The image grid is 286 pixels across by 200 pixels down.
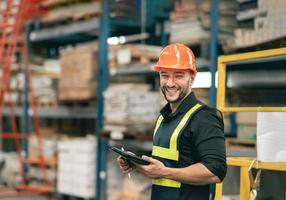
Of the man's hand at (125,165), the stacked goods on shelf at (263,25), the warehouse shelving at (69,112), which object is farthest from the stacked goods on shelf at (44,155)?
the man's hand at (125,165)

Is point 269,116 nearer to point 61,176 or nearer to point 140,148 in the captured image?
point 140,148

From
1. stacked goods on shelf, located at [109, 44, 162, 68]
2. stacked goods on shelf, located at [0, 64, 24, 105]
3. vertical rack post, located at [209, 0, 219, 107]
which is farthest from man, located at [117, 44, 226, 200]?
stacked goods on shelf, located at [0, 64, 24, 105]

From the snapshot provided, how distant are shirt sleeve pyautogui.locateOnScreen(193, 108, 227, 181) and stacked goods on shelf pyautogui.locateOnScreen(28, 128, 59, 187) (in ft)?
16.8

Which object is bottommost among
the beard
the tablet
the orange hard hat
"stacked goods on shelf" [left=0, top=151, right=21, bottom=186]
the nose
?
"stacked goods on shelf" [left=0, top=151, right=21, bottom=186]

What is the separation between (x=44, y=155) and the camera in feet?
24.6

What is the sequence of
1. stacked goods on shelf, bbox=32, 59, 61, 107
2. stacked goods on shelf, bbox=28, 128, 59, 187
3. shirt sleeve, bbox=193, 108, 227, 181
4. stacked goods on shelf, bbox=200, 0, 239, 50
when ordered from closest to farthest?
shirt sleeve, bbox=193, 108, 227, 181 → stacked goods on shelf, bbox=200, 0, 239, 50 → stacked goods on shelf, bbox=28, 128, 59, 187 → stacked goods on shelf, bbox=32, 59, 61, 107

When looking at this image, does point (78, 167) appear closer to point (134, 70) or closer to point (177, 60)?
point (134, 70)

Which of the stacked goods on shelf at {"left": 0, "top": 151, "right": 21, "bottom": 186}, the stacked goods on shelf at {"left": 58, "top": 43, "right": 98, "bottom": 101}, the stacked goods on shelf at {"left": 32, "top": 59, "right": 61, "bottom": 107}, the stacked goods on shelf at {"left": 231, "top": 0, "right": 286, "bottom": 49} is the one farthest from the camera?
the stacked goods on shelf at {"left": 0, "top": 151, "right": 21, "bottom": 186}

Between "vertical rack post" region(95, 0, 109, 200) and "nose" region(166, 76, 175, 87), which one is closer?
"nose" region(166, 76, 175, 87)

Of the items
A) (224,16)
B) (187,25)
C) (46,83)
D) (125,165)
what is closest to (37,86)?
(46,83)

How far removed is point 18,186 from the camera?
24.3ft

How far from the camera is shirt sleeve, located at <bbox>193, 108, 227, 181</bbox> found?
2277 mm

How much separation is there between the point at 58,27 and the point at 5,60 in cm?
92

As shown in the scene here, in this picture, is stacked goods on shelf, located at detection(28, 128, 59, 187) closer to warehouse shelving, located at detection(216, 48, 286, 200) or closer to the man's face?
warehouse shelving, located at detection(216, 48, 286, 200)
